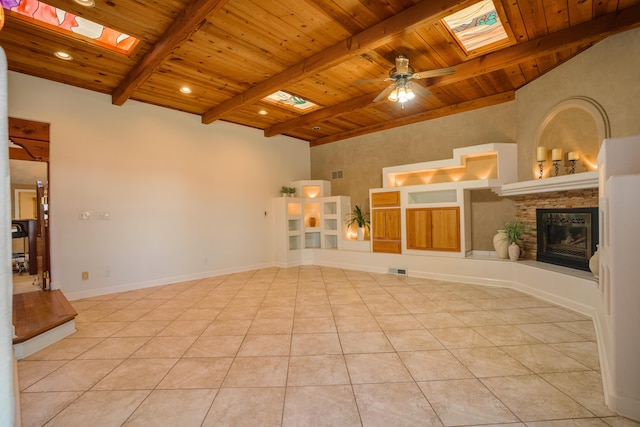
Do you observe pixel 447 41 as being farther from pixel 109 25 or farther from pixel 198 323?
pixel 198 323

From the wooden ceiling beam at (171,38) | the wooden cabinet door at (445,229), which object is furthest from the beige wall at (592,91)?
the wooden ceiling beam at (171,38)

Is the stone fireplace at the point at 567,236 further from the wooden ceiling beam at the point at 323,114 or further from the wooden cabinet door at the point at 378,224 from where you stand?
the wooden ceiling beam at the point at 323,114

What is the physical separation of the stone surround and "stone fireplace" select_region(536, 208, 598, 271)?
0.27 ft

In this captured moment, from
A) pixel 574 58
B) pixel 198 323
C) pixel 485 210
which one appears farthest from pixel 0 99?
pixel 485 210

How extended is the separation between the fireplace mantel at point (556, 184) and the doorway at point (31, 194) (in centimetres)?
714

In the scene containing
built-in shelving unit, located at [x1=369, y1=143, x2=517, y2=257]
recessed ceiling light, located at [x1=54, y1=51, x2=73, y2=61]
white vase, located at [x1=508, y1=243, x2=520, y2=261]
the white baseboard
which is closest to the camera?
the white baseboard

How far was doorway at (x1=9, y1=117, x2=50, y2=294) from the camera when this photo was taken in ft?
14.3

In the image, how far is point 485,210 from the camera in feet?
17.9

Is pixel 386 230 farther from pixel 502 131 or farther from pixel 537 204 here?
pixel 502 131

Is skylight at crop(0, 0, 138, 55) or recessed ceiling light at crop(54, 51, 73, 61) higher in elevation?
skylight at crop(0, 0, 138, 55)

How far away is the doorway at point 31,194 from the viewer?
437 centimetres

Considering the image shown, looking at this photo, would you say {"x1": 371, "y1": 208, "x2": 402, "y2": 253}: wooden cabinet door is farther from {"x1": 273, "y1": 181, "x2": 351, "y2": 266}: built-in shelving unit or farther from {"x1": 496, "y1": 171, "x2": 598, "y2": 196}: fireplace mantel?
{"x1": 496, "y1": 171, "x2": 598, "y2": 196}: fireplace mantel

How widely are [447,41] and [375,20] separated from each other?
3.55 ft

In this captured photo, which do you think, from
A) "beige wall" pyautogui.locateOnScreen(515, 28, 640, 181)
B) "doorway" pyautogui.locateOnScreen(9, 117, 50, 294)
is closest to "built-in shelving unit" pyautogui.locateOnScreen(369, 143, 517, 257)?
"beige wall" pyautogui.locateOnScreen(515, 28, 640, 181)
